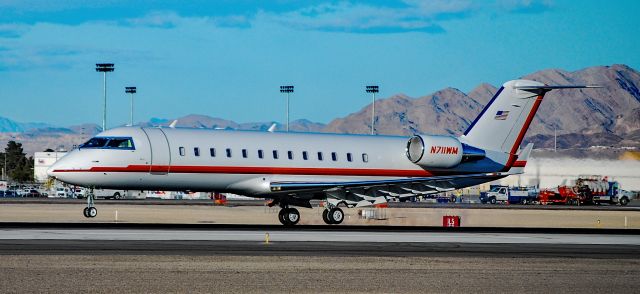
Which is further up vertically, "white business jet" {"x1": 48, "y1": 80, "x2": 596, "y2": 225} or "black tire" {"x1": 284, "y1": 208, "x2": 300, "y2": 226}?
"white business jet" {"x1": 48, "y1": 80, "x2": 596, "y2": 225}

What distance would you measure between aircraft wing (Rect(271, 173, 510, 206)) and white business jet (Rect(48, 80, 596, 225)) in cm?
5

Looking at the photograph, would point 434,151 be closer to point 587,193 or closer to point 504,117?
point 504,117

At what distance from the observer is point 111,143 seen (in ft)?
143

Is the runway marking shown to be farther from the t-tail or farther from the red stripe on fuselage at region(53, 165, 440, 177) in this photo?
the t-tail

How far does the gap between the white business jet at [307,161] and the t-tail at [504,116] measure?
0.05 metres

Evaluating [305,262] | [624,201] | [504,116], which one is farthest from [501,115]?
[624,201]

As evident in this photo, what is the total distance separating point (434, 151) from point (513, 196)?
69.1 metres

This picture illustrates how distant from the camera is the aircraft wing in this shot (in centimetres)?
4512

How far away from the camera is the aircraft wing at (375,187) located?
4512cm

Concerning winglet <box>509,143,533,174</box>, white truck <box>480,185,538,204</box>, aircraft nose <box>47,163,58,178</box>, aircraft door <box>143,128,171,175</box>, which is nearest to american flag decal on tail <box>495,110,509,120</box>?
winglet <box>509,143,533,174</box>

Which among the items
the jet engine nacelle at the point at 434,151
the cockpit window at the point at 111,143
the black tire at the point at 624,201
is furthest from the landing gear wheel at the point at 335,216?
the black tire at the point at 624,201

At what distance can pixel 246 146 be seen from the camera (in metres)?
45.4

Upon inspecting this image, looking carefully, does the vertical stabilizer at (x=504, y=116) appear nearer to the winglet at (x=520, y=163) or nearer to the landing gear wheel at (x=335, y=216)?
the winglet at (x=520, y=163)

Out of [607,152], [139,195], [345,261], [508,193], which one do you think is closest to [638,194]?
[607,152]
